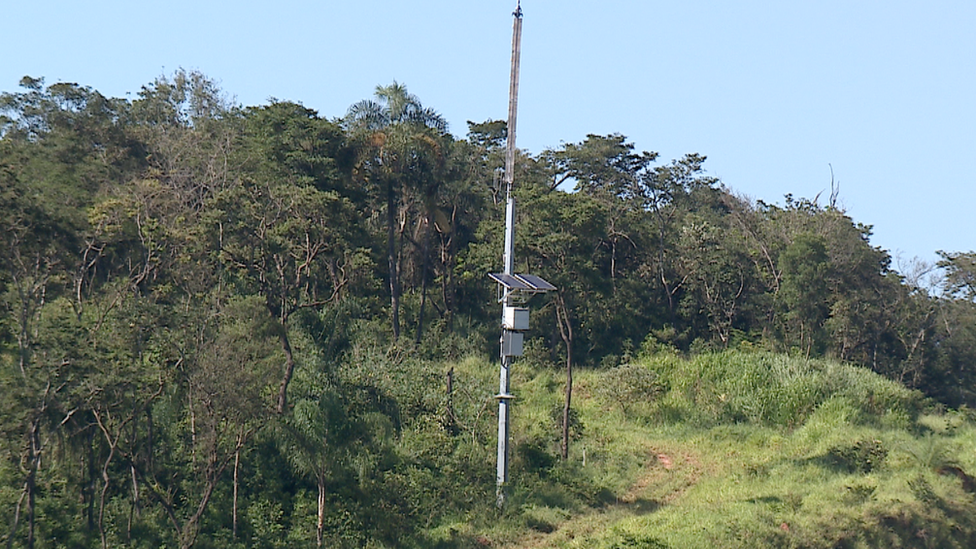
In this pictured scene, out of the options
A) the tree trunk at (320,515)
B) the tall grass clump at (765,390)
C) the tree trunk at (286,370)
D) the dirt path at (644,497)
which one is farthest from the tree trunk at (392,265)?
the tree trunk at (320,515)

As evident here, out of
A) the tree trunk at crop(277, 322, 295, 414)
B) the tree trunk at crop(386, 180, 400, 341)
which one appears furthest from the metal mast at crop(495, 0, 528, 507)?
the tree trunk at crop(386, 180, 400, 341)

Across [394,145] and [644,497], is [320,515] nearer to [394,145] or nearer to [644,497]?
[644,497]

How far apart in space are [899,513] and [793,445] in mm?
3914

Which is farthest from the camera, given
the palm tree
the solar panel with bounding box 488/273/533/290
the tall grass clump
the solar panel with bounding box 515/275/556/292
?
the palm tree

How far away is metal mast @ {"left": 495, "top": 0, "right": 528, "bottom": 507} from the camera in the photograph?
1633 centimetres

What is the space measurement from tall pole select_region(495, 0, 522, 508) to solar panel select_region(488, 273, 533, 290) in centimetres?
18

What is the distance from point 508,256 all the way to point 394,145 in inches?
344

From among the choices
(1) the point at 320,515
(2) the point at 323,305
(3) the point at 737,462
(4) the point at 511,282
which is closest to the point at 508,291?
(4) the point at 511,282

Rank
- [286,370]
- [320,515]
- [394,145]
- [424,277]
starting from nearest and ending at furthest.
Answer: [320,515], [286,370], [394,145], [424,277]

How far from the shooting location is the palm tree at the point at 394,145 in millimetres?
24891

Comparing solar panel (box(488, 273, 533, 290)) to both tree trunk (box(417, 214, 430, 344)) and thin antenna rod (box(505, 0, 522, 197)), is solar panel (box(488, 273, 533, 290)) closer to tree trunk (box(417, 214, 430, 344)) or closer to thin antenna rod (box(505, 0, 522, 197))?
thin antenna rod (box(505, 0, 522, 197))

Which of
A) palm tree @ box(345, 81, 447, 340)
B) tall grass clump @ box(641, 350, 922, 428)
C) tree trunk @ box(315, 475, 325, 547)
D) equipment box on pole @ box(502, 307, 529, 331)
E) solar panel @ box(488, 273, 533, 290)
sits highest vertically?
palm tree @ box(345, 81, 447, 340)

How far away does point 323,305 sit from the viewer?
18516 mm

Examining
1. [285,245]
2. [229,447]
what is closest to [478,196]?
[285,245]
